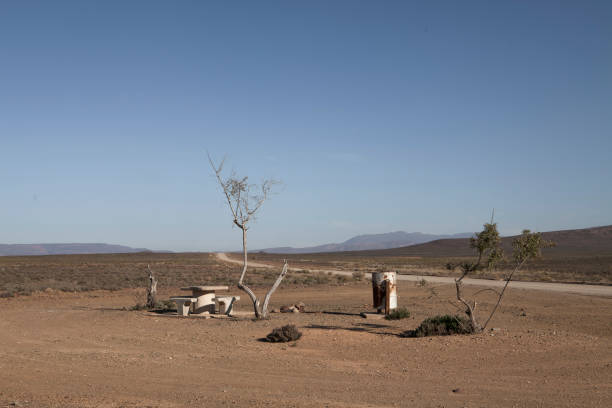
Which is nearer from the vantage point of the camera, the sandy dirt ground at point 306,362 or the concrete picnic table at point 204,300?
the sandy dirt ground at point 306,362

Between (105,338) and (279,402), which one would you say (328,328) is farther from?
(279,402)

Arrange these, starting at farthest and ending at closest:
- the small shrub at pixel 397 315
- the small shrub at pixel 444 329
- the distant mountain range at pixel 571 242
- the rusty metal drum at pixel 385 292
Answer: the distant mountain range at pixel 571 242 < the rusty metal drum at pixel 385 292 < the small shrub at pixel 397 315 < the small shrub at pixel 444 329

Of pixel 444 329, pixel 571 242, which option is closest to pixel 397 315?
pixel 444 329

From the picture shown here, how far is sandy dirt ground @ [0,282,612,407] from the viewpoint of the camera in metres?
9.30

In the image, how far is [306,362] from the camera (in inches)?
496

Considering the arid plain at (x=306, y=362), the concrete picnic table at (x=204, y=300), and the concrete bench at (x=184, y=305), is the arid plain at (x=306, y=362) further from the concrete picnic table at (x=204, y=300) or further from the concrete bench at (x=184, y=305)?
the concrete picnic table at (x=204, y=300)

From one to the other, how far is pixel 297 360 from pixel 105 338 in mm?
6485

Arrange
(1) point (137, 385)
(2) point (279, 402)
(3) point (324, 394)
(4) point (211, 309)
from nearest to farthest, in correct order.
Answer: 1. (2) point (279, 402)
2. (3) point (324, 394)
3. (1) point (137, 385)
4. (4) point (211, 309)

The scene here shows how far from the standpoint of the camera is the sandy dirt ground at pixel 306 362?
930 cm

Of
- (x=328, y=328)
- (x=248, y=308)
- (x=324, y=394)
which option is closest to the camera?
(x=324, y=394)

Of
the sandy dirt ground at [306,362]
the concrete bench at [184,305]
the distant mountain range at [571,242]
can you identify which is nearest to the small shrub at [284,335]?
the sandy dirt ground at [306,362]

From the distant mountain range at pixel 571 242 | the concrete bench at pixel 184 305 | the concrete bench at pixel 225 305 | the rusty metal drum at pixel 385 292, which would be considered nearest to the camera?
the rusty metal drum at pixel 385 292

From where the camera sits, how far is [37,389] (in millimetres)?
9867

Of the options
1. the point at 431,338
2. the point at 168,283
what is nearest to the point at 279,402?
the point at 431,338
